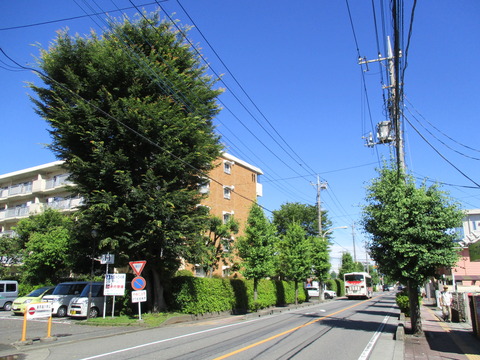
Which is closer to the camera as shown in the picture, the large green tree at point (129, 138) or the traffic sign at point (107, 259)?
the large green tree at point (129, 138)

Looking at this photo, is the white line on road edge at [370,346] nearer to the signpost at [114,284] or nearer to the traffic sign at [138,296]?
the traffic sign at [138,296]

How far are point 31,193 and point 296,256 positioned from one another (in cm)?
2991

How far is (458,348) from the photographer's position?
33.0 feet

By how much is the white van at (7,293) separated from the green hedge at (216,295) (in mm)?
13610

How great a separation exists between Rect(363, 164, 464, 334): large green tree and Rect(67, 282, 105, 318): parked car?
13.4 metres

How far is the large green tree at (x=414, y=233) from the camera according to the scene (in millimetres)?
11656

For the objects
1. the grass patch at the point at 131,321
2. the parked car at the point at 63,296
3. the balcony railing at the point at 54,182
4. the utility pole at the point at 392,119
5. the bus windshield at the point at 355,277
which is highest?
the balcony railing at the point at 54,182

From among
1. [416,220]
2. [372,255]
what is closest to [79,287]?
[372,255]

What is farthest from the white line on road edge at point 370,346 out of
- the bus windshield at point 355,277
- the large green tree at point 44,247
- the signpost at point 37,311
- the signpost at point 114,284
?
the bus windshield at point 355,277

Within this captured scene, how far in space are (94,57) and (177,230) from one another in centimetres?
860

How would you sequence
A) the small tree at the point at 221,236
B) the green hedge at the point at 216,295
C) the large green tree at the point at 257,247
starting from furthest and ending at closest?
the small tree at the point at 221,236 < the large green tree at the point at 257,247 < the green hedge at the point at 216,295

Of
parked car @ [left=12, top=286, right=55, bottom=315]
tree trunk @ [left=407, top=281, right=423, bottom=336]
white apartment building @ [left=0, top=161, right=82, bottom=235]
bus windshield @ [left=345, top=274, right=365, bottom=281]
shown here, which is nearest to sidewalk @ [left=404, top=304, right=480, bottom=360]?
tree trunk @ [left=407, top=281, right=423, bottom=336]

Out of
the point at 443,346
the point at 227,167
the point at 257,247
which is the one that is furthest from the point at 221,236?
the point at 443,346

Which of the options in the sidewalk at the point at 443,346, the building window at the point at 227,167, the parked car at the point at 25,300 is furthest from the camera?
the building window at the point at 227,167
